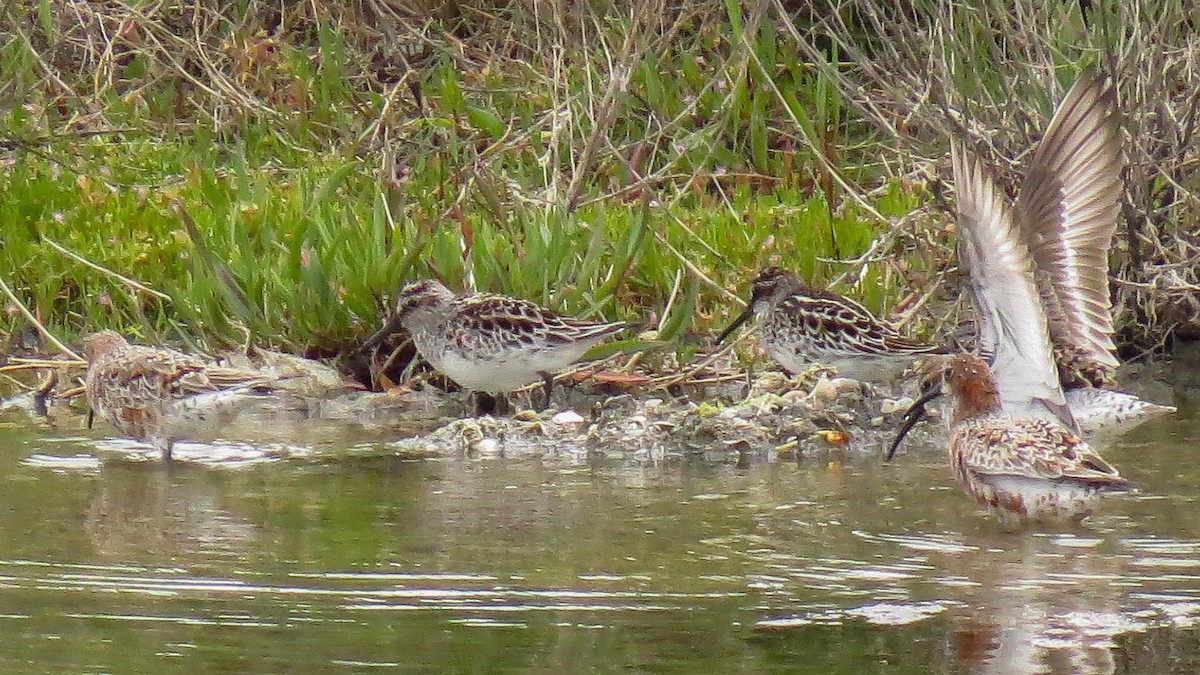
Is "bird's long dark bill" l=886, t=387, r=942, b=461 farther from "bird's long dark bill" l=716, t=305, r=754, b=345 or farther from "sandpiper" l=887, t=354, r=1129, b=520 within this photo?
"bird's long dark bill" l=716, t=305, r=754, b=345

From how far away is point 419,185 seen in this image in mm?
11062

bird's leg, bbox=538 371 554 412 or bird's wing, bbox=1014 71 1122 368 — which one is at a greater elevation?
bird's wing, bbox=1014 71 1122 368

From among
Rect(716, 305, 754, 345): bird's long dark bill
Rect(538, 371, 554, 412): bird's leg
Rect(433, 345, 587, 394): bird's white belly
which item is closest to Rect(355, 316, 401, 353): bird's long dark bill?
Rect(433, 345, 587, 394): bird's white belly

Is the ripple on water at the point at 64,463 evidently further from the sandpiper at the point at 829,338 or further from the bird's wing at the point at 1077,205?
the bird's wing at the point at 1077,205

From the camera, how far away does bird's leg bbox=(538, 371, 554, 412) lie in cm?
855

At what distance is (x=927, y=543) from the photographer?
6074mm

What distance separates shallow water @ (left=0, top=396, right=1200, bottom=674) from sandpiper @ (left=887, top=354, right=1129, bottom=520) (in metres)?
0.09

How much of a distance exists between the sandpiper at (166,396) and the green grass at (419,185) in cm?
97

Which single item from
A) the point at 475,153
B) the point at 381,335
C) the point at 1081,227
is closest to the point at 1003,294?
the point at 1081,227

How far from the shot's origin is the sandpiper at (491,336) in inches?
326

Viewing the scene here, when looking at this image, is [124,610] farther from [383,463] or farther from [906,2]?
[906,2]

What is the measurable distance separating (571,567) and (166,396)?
95.5 inches

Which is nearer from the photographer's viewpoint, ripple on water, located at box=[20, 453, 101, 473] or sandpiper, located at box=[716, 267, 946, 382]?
ripple on water, located at box=[20, 453, 101, 473]

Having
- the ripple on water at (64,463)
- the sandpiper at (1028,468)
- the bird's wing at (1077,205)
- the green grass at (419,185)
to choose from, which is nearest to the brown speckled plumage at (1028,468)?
the sandpiper at (1028,468)
